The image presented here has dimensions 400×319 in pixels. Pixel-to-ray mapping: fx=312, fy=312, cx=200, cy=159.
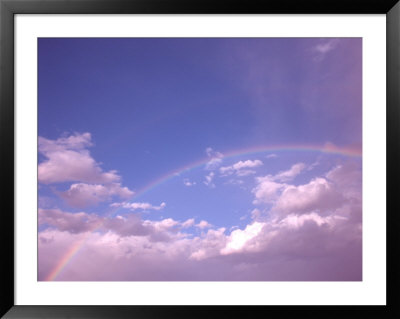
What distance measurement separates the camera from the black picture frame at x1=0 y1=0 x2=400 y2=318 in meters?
1.11

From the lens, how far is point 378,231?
3.81 ft

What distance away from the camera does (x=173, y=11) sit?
1.15 metres

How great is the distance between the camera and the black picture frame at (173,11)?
1.11 metres

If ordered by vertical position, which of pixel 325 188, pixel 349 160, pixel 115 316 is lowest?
pixel 115 316

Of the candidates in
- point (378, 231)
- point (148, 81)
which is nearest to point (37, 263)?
point (148, 81)

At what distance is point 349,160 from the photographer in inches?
52.9

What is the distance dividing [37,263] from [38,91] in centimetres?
65

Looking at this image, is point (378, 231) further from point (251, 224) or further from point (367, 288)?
point (251, 224)

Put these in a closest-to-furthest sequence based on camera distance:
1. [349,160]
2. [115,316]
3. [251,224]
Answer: [115,316] < [349,160] < [251,224]

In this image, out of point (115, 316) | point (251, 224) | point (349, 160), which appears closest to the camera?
point (115, 316)

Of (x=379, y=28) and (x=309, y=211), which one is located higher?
(x=379, y=28)

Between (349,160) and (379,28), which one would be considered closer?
(379,28)

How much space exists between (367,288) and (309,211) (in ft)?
1.29

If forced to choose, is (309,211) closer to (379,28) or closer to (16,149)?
(379,28)
